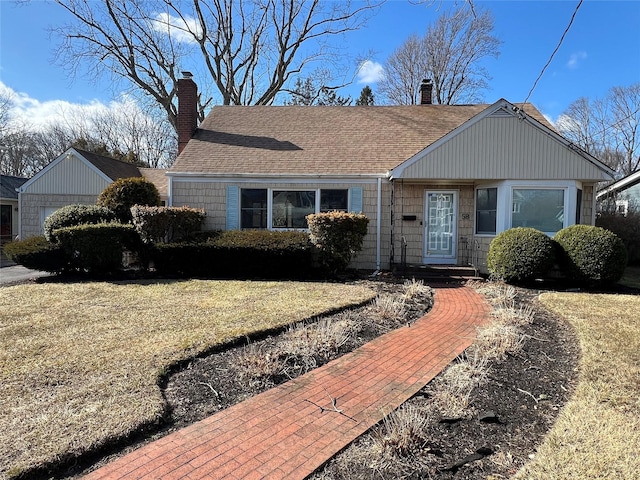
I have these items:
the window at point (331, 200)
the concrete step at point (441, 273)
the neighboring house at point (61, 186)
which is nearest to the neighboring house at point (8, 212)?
the neighboring house at point (61, 186)

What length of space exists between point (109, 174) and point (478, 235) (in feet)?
48.6

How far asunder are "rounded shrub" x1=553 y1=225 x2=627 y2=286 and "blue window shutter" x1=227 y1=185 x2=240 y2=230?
29.2 feet

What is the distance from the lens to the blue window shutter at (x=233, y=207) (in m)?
12.0

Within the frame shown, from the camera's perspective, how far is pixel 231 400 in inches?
138

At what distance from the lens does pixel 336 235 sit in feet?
32.7

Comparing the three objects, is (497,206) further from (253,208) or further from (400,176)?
(253,208)

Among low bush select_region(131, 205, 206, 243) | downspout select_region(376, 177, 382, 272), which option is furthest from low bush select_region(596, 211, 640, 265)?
low bush select_region(131, 205, 206, 243)

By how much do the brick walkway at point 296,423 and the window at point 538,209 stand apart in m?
6.75

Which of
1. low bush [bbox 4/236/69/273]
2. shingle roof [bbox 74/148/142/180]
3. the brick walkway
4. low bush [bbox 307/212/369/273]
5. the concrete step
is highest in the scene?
shingle roof [bbox 74/148/142/180]

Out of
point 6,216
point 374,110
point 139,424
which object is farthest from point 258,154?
point 6,216

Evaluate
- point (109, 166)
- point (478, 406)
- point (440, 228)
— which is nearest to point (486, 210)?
point (440, 228)

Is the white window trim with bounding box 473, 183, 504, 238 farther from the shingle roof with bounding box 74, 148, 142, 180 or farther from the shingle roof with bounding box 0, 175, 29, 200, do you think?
the shingle roof with bounding box 0, 175, 29, 200

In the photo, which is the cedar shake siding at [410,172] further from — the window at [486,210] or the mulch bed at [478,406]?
the mulch bed at [478,406]

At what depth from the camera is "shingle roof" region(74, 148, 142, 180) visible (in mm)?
16391
